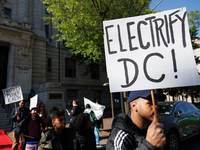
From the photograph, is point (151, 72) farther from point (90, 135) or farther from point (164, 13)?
point (90, 135)

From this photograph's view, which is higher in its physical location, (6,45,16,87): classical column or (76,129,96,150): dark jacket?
(6,45,16,87): classical column

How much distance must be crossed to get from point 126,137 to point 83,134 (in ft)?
8.79

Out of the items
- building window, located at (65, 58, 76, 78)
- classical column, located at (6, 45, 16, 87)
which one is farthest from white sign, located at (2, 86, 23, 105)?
building window, located at (65, 58, 76, 78)

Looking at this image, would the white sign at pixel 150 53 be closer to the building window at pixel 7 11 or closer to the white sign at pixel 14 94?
the white sign at pixel 14 94

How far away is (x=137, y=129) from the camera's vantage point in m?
1.70

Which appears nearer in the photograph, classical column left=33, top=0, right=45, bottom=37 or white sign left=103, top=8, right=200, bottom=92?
white sign left=103, top=8, right=200, bottom=92

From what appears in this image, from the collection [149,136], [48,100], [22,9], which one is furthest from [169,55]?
[22,9]

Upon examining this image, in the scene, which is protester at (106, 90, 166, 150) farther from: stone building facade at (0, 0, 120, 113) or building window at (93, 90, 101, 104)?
building window at (93, 90, 101, 104)

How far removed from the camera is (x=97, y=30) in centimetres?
1216

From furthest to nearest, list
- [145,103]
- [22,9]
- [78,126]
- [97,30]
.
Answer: [22,9] → [97,30] → [78,126] → [145,103]

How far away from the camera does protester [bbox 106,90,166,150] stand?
4.74 ft

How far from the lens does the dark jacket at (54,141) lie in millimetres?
2759

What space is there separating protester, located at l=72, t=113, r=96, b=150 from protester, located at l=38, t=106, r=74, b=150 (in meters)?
0.83

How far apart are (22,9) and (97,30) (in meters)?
13.3
